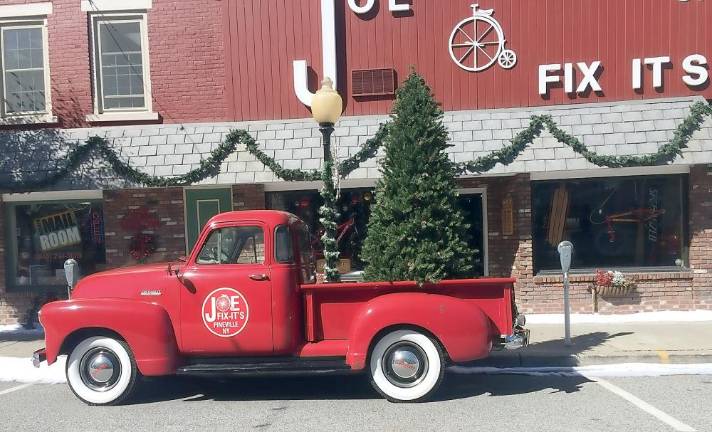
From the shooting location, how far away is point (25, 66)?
10938 millimetres

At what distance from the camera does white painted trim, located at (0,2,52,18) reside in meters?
10.7

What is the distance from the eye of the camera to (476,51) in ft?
33.7

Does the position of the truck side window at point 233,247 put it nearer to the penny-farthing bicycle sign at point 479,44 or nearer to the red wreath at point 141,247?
the red wreath at point 141,247

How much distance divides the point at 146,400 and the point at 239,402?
3.25 ft

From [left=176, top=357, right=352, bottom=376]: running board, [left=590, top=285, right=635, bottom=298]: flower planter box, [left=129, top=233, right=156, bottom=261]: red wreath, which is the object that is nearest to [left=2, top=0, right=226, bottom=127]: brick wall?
[left=129, top=233, right=156, bottom=261]: red wreath

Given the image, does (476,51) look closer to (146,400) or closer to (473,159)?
(473,159)

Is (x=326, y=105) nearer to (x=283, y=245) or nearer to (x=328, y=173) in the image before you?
(x=328, y=173)

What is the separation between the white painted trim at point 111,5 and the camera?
10.6 metres

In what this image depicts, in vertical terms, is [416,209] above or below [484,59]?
below

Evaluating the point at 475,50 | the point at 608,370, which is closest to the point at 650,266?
the point at 608,370

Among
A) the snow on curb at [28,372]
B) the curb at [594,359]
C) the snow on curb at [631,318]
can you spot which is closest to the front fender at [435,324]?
the curb at [594,359]

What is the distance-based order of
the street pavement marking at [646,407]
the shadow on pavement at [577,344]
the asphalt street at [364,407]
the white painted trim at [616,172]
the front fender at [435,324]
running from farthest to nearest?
the white painted trim at [616,172] < the shadow on pavement at [577,344] < the front fender at [435,324] < the asphalt street at [364,407] < the street pavement marking at [646,407]

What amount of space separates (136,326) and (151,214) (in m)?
4.89

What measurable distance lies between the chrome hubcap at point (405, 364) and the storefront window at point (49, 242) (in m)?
6.87
